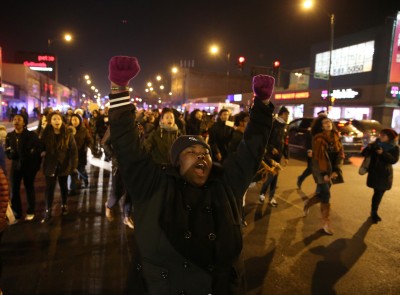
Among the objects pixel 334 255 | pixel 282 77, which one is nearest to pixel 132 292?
pixel 334 255

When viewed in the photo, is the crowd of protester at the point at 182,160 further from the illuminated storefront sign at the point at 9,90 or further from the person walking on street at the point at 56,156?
the illuminated storefront sign at the point at 9,90

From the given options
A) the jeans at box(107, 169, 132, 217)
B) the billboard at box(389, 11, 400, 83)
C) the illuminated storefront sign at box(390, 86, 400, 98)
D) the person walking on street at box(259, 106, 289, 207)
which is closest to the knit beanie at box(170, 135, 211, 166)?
the jeans at box(107, 169, 132, 217)

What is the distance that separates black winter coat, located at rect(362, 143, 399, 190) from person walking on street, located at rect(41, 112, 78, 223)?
530 cm

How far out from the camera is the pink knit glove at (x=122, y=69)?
181cm

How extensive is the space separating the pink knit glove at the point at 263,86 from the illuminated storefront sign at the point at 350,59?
31142 millimetres

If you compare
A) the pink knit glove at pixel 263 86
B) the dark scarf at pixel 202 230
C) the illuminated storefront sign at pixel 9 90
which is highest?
the illuminated storefront sign at pixel 9 90

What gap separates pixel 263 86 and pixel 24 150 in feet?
15.5

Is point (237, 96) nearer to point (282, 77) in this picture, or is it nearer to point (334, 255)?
point (282, 77)

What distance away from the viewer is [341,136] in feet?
45.0

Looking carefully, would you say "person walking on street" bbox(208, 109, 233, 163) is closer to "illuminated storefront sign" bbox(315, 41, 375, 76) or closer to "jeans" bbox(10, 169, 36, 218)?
"jeans" bbox(10, 169, 36, 218)

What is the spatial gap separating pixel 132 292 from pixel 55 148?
449 cm

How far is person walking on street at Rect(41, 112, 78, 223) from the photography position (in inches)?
227

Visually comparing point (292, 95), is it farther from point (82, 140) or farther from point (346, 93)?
point (82, 140)

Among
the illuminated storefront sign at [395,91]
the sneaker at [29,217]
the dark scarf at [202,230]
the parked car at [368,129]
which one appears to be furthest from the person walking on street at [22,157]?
the illuminated storefront sign at [395,91]
